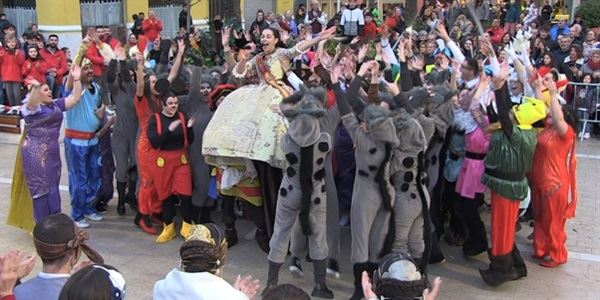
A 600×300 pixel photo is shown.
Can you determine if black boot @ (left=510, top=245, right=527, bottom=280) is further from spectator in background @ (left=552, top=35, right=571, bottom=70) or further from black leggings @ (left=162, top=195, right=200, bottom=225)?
spectator in background @ (left=552, top=35, right=571, bottom=70)

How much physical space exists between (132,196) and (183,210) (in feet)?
3.38

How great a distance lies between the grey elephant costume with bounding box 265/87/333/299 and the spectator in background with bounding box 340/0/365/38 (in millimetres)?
12938

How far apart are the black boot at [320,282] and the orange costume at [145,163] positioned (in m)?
2.02

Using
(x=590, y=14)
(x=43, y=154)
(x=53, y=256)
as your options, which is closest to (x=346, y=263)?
(x=43, y=154)

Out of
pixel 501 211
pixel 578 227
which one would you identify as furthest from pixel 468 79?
pixel 578 227

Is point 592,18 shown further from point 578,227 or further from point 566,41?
point 578,227

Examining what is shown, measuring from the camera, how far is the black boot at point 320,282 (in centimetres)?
550

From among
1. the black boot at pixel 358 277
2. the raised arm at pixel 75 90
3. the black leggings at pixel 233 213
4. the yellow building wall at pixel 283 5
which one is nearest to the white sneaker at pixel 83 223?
the raised arm at pixel 75 90

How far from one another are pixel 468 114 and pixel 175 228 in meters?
3.19

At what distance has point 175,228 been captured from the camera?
7.02 metres

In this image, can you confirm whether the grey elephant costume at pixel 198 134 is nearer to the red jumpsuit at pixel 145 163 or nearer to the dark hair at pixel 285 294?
the red jumpsuit at pixel 145 163

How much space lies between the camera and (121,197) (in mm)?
7422

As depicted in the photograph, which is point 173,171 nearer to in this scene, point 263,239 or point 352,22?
point 263,239

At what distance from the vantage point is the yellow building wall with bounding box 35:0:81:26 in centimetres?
1800
